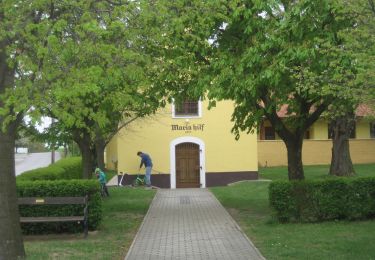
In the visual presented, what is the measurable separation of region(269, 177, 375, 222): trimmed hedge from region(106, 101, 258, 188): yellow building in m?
15.5

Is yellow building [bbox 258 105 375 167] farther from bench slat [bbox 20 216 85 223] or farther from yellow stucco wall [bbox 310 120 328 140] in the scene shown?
bench slat [bbox 20 216 85 223]

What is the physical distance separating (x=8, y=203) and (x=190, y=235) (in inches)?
180

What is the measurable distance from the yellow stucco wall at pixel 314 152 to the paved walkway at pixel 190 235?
2035 cm

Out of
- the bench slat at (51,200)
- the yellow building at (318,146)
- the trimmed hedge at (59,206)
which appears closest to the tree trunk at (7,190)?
the bench slat at (51,200)

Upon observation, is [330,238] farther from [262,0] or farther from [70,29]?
[70,29]

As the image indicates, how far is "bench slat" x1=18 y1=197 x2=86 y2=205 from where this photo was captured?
12570mm

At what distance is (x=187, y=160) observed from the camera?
29141 mm

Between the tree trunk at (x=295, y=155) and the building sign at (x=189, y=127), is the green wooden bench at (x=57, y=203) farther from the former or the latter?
the building sign at (x=189, y=127)

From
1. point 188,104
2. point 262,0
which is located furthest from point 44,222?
point 188,104

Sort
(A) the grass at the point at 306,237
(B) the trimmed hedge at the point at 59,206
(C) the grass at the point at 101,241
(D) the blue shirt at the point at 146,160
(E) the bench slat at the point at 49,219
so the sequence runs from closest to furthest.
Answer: (A) the grass at the point at 306,237 < (C) the grass at the point at 101,241 < (E) the bench slat at the point at 49,219 < (B) the trimmed hedge at the point at 59,206 < (D) the blue shirt at the point at 146,160

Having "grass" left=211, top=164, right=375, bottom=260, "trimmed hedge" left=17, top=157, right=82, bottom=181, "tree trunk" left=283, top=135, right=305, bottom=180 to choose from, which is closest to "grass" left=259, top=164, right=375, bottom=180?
"trimmed hedge" left=17, top=157, right=82, bottom=181

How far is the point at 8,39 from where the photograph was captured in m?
8.38

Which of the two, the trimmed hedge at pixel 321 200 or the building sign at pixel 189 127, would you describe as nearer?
the trimmed hedge at pixel 321 200

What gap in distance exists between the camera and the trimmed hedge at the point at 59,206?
12938mm
